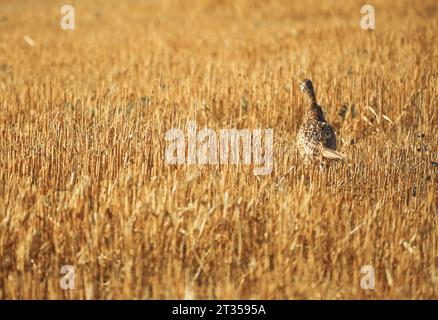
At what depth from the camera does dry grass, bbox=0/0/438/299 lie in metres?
4.12

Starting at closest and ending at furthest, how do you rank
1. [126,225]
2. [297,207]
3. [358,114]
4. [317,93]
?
[126,225]
[297,207]
[358,114]
[317,93]

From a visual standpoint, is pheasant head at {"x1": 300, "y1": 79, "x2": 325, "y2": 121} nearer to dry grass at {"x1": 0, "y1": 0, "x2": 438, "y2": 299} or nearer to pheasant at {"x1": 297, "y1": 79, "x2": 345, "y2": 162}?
pheasant at {"x1": 297, "y1": 79, "x2": 345, "y2": 162}

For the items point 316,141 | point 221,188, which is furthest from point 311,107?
point 221,188

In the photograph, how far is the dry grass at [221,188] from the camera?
162 inches

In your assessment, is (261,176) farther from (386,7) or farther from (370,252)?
(386,7)

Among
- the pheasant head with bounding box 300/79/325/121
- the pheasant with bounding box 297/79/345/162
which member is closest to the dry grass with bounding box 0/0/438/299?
the pheasant with bounding box 297/79/345/162

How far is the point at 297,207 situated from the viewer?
4.67 meters

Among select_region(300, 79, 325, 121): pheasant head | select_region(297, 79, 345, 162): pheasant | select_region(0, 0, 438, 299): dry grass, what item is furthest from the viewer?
select_region(300, 79, 325, 121): pheasant head

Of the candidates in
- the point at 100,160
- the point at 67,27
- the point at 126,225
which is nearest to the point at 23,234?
the point at 126,225

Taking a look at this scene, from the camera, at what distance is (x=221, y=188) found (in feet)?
15.8

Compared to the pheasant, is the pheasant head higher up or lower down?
higher up

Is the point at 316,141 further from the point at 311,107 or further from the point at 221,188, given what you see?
the point at 221,188
